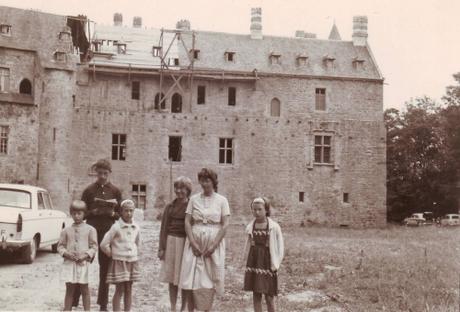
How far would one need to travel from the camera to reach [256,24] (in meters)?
40.3

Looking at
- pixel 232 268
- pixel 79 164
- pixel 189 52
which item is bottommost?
pixel 232 268

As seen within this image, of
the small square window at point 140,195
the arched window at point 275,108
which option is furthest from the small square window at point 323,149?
the small square window at point 140,195

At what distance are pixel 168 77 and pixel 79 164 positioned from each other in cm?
728

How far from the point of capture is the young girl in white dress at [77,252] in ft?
25.5

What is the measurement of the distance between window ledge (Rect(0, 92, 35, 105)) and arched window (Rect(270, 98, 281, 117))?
13.8m

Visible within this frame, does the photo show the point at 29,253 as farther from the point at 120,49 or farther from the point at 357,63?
the point at 357,63

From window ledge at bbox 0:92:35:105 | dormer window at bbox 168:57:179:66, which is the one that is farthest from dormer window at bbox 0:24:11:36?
dormer window at bbox 168:57:179:66

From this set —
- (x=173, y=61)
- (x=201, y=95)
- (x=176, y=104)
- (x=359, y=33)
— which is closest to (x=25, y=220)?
(x=176, y=104)

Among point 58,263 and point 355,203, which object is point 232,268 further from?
point 355,203

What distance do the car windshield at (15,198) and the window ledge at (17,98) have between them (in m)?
20.8

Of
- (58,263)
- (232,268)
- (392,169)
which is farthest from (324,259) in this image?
(392,169)

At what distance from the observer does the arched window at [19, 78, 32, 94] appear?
3424 centimetres

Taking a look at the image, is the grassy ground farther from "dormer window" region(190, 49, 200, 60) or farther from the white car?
"dormer window" region(190, 49, 200, 60)

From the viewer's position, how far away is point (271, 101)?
123ft
